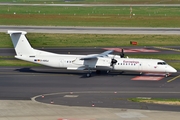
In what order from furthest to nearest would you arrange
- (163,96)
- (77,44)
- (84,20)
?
(84,20)
(77,44)
(163,96)

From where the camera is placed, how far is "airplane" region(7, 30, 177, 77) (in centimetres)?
6041

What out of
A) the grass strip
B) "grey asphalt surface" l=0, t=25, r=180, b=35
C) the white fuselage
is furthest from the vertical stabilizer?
"grey asphalt surface" l=0, t=25, r=180, b=35

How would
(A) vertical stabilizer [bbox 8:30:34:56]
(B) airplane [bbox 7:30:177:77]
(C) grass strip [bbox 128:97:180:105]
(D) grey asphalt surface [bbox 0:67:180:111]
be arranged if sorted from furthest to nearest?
(A) vertical stabilizer [bbox 8:30:34:56]
(B) airplane [bbox 7:30:177:77]
(D) grey asphalt surface [bbox 0:67:180:111]
(C) grass strip [bbox 128:97:180:105]

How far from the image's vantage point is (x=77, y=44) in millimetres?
89875

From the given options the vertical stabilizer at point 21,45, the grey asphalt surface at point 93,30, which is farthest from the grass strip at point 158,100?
the grey asphalt surface at point 93,30

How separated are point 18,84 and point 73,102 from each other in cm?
1112

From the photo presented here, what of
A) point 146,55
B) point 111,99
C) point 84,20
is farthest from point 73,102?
point 84,20

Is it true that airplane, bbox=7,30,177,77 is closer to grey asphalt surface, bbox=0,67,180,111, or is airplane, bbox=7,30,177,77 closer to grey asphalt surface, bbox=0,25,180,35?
grey asphalt surface, bbox=0,67,180,111

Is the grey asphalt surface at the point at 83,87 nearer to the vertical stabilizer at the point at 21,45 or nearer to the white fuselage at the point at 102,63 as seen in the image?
the white fuselage at the point at 102,63

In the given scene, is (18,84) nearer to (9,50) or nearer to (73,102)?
(73,102)

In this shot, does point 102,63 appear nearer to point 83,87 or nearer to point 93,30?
point 83,87

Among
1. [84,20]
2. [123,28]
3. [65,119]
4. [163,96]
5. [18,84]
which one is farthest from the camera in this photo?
[84,20]

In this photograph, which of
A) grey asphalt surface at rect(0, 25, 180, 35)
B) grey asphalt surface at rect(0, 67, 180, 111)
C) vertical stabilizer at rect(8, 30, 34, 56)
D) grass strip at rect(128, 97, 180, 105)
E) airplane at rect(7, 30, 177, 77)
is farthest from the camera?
grey asphalt surface at rect(0, 25, 180, 35)

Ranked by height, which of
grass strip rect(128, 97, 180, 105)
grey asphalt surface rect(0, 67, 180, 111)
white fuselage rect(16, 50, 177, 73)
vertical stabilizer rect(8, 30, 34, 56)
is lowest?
grass strip rect(128, 97, 180, 105)
